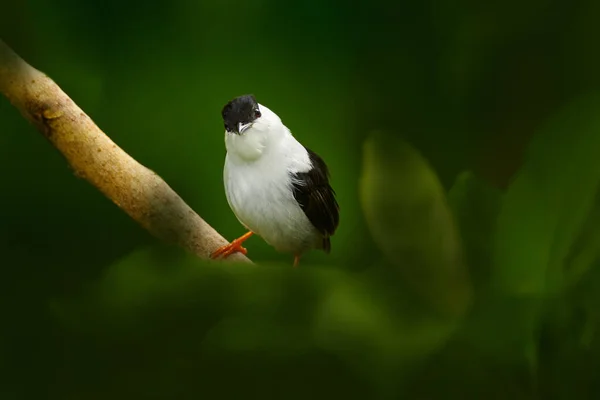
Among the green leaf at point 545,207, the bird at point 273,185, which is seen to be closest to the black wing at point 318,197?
the bird at point 273,185

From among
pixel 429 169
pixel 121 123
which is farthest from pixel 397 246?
pixel 121 123

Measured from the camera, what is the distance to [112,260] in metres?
0.36

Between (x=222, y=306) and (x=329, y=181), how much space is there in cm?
12

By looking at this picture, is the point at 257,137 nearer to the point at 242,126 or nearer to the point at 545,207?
the point at 242,126

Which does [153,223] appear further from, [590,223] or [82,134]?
[590,223]

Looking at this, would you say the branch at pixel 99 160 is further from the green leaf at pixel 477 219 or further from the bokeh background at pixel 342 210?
the green leaf at pixel 477 219

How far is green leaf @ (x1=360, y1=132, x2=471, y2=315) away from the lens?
32 centimetres

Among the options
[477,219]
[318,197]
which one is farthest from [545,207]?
[318,197]

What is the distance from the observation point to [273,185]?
495mm

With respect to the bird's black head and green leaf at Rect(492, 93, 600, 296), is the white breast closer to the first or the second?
the bird's black head

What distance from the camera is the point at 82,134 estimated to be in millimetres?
375

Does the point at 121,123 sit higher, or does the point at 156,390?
the point at 121,123

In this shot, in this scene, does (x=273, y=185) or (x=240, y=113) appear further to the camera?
(x=273, y=185)

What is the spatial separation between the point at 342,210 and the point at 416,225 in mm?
71
